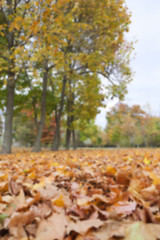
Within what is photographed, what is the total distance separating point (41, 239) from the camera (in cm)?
83

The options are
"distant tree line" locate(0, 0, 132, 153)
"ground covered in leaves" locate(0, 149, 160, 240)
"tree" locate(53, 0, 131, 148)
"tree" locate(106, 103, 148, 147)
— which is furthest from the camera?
"tree" locate(106, 103, 148, 147)

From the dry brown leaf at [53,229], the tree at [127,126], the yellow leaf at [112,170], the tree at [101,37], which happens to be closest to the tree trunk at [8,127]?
the tree at [101,37]

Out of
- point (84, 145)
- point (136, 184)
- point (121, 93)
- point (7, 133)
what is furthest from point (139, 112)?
point (136, 184)

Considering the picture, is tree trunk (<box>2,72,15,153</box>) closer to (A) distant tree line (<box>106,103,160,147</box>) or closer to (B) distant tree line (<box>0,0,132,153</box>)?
(B) distant tree line (<box>0,0,132,153</box>)

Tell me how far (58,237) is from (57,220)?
105 millimetres

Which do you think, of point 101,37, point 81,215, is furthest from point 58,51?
point 81,215

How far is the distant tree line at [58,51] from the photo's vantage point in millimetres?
6047

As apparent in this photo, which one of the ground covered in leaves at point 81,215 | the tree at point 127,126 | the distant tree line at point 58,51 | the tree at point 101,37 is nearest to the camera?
the ground covered in leaves at point 81,215

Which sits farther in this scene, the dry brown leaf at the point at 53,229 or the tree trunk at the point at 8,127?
the tree trunk at the point at 8,127

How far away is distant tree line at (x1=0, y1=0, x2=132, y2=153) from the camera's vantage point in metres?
6.05

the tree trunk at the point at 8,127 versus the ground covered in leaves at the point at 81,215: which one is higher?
the tree trunk at the point at 8,127

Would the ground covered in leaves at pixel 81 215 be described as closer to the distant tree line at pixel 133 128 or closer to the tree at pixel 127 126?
the distant tree line at pixel 133 128

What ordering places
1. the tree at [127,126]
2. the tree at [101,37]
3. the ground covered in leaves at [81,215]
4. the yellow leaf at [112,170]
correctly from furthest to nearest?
the tree at [127,126], the tree at [101,37], the yellow leaf at [112,170], the ground covered in leaves at [81,215]

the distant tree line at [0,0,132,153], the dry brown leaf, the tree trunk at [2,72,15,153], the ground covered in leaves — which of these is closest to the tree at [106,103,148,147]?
the distant tree line at [0,0,132,153]
